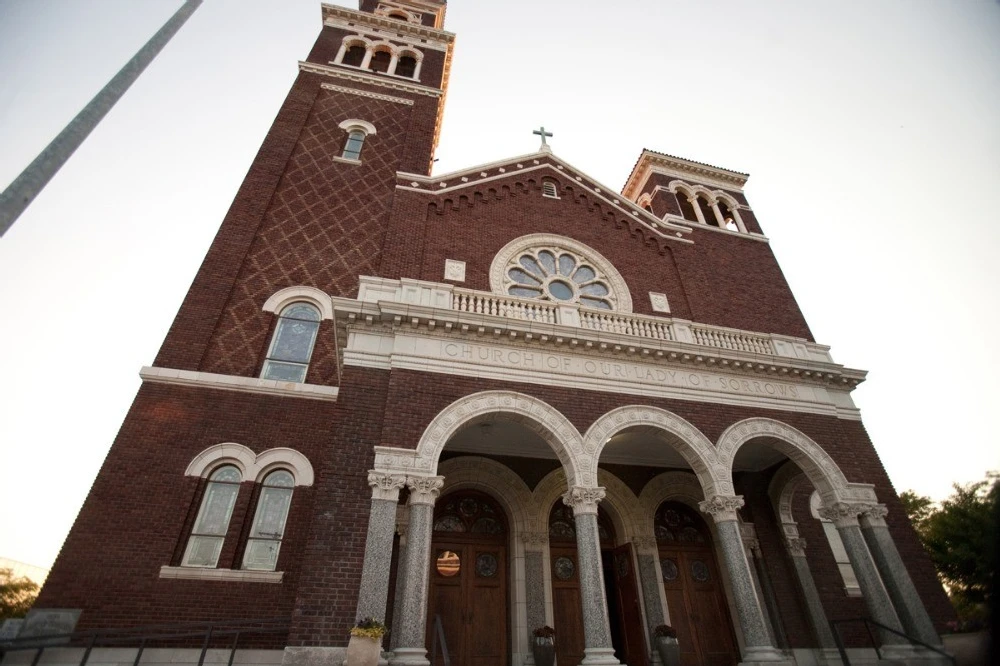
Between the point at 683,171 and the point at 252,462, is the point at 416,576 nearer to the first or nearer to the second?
the point at 252,462

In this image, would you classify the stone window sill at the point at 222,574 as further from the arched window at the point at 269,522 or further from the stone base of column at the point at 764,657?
the stone base of column at the point at 764,657

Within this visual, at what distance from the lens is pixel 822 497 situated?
37.2ft

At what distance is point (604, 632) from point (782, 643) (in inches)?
267

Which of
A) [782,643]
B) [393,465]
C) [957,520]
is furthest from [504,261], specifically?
[957,520]

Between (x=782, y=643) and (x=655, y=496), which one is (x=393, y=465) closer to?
(x=655, y=496)

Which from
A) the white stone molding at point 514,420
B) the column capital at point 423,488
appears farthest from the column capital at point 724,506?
the column capital at point 423,488

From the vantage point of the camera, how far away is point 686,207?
20688 mm

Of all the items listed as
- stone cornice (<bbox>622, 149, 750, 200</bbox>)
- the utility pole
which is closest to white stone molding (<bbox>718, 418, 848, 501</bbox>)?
the utility pole

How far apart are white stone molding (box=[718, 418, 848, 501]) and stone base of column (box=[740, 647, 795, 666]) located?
352 cm

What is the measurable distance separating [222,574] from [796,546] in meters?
13.6

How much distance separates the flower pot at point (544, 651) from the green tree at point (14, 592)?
26460 millimetres

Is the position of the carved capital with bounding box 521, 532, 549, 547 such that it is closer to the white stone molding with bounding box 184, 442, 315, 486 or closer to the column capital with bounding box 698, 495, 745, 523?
the column capital with bounding box 698, 495, 745, 523

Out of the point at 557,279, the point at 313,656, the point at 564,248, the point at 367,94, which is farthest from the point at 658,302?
the point at 367,94

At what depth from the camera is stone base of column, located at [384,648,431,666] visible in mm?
7242
